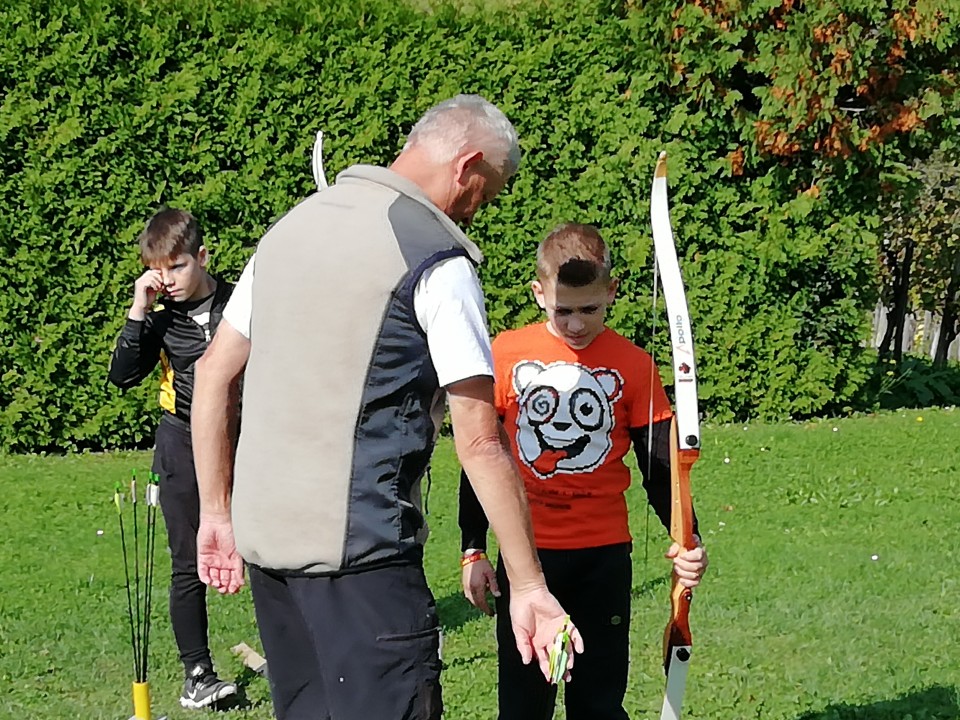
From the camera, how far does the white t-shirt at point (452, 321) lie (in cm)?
279

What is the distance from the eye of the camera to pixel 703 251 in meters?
11.1

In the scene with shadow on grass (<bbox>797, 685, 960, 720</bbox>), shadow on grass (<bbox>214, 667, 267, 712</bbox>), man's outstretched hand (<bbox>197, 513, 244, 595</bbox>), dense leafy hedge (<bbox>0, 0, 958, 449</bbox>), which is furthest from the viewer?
dense leafy hedge (<bbox>0, 0, 958, 449</bbox>)

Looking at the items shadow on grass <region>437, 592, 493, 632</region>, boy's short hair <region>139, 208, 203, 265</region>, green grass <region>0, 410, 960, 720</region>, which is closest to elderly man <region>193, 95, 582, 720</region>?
boy's short hair <region>139, 208, 203, 265</region>

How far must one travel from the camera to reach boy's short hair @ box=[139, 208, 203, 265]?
4910 millimetres

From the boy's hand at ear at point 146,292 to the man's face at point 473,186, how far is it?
85.9 inches

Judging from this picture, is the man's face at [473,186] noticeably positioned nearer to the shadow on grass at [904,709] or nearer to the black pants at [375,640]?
the black pants at [375,640]

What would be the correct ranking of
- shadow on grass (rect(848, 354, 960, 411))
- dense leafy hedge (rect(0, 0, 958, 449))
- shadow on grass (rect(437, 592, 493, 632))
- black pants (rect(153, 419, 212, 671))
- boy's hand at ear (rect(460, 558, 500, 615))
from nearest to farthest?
1. boy's hand at ear (rect(460, 558, 500, 615))
2. black pants (rect(153, 419, 212, 671))
3. shadow on grass (rect(437, 592, 493, 632))
4. dense leafy hedge (rect(0, 0, 958, 449))
5. shadow on grass (rect(848, 354, 960, 411))

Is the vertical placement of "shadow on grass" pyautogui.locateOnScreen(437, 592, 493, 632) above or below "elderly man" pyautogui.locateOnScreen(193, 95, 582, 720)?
below

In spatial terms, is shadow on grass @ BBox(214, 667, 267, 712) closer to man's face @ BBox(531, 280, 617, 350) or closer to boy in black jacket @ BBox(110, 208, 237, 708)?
boy in black jacket @ BBox(110, 208, 237, 708)

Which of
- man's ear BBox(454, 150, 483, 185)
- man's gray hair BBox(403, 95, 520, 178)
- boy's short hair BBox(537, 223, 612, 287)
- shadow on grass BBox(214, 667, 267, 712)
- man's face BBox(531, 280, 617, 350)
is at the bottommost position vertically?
shadow on grass BBox(214, 667, 267, 712)

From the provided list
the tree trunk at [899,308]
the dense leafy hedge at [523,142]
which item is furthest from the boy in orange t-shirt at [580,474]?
the tree trunk at [899,308]

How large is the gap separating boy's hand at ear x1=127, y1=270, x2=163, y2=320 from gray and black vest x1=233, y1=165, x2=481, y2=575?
2.07 m

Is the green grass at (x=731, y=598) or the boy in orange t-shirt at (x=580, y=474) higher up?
the boy in orange t-shirt at (x=580, y=474)

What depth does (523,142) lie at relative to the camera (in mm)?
10516
